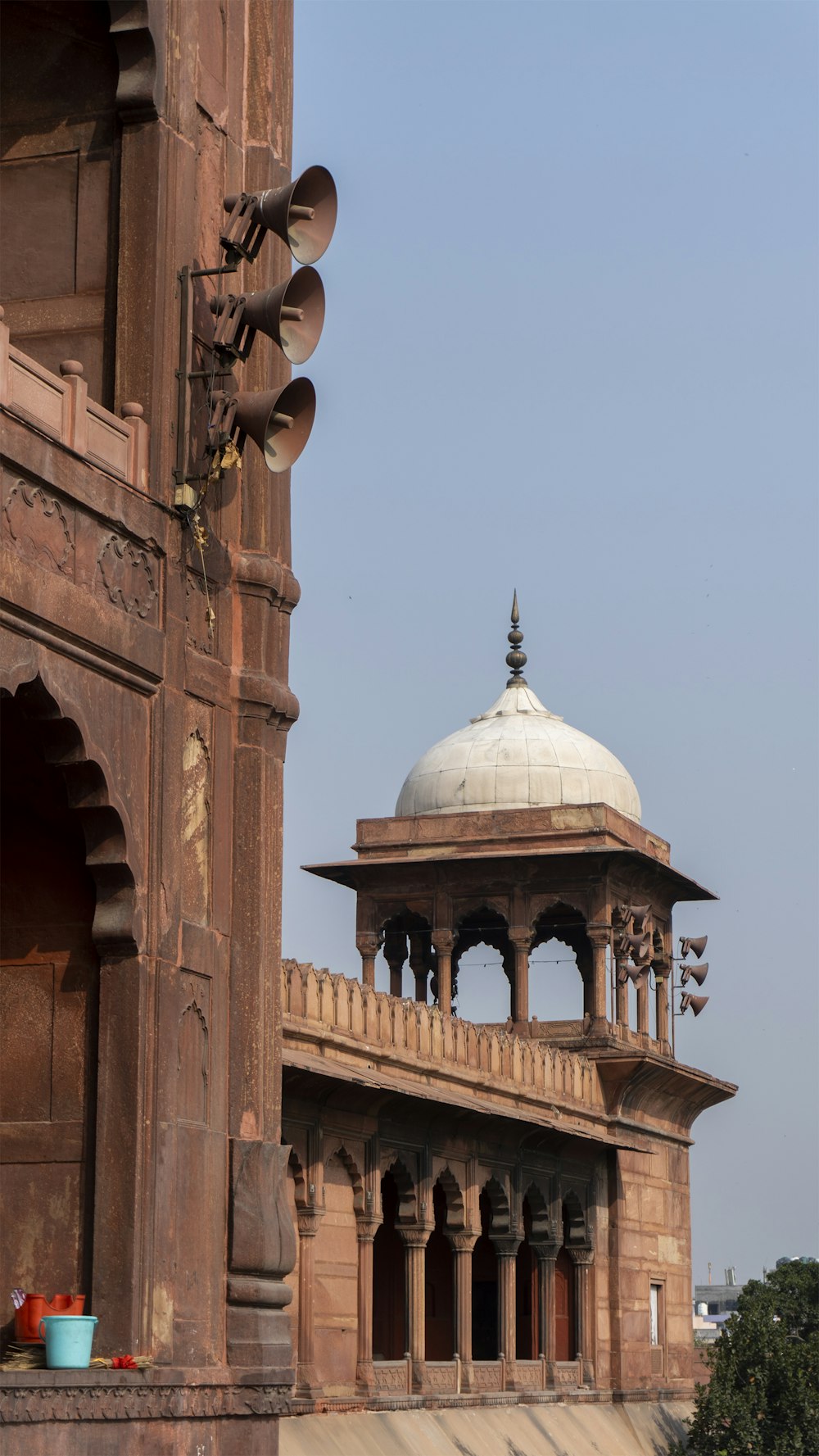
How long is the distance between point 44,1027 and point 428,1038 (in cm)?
1107

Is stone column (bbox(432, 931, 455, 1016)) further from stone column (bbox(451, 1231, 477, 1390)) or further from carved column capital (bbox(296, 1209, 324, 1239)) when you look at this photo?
carved column capital (bbox(296, 1209, 324, 1239))

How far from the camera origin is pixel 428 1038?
20797 millimetres

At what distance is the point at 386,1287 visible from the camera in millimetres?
22984

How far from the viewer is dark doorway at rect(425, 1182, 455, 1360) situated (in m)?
24.8

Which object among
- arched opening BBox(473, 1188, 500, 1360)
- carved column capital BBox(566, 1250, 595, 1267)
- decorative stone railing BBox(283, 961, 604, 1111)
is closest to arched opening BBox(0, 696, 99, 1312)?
decorative stone railing BBox(283, 961, 604, 1111)

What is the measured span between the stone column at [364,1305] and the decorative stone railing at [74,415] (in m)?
10.1

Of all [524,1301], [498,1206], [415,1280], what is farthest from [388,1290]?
[524,1301]

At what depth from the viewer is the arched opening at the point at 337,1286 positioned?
59.4 feet

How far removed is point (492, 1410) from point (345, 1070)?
16.7ft

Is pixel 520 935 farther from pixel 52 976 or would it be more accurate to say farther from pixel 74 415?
pixel 74 415

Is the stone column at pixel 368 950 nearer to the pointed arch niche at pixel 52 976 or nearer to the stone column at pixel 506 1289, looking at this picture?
the stone column at pixel 506 1289

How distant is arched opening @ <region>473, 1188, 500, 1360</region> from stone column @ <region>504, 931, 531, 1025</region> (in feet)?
7.02

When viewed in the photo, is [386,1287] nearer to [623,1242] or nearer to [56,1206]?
[623,1242]


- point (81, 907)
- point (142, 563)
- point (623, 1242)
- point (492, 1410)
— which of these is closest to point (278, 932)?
point (81, 907)
